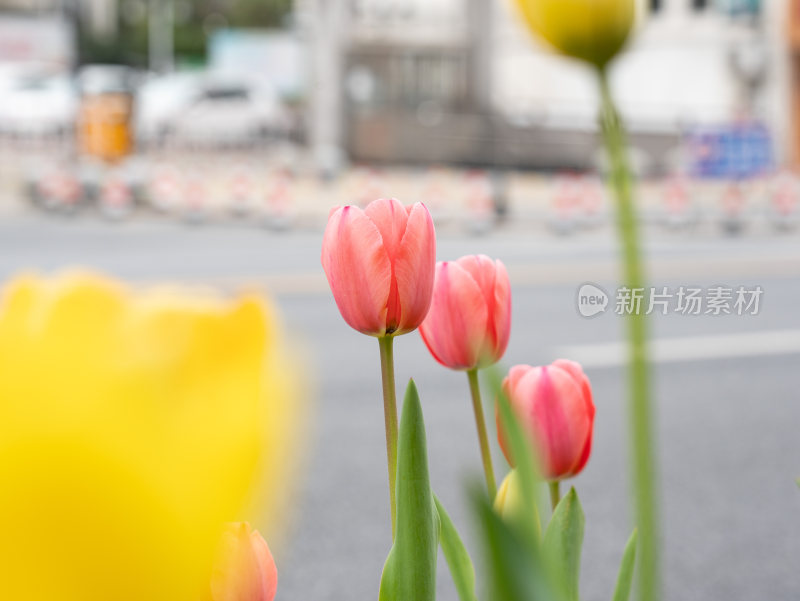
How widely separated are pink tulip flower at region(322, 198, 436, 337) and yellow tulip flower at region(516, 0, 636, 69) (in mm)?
109

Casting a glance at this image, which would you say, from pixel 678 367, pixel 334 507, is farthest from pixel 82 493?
pixel 678 367

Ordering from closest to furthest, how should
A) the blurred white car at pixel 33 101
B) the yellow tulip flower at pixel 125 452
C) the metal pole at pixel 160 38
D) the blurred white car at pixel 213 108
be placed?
1. the yellow tulip flower at pixel 125 452
2. the blurred white car at pixel 213 108
3. the blurred white car at pixel 33 101
4. the metal pole at pixel 160 38

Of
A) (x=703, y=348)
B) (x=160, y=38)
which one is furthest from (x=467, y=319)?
(x=160, y=38)

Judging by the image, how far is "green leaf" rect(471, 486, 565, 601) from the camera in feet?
0.82

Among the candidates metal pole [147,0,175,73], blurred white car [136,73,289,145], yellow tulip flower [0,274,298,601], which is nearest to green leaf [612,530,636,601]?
yellow tulip flower [0,274,298,601]

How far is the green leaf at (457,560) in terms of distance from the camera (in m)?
0.45

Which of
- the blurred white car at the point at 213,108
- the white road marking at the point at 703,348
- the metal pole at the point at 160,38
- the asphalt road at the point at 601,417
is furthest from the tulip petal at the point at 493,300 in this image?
the metal pole at the point at 160,38

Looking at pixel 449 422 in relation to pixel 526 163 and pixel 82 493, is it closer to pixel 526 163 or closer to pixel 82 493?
pixel 82 493

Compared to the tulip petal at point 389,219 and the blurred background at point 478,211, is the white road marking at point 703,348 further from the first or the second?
the tulip petal at point 389,219

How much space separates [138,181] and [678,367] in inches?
317

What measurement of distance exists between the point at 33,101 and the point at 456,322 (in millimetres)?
24774

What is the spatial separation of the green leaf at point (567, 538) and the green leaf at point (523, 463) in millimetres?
54

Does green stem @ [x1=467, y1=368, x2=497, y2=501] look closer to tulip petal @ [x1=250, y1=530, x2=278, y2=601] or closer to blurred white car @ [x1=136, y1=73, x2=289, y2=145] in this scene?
tulip petal @ [x1=250, y1=530, x2=278, y2=601]

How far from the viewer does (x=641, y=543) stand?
331 millimetres
